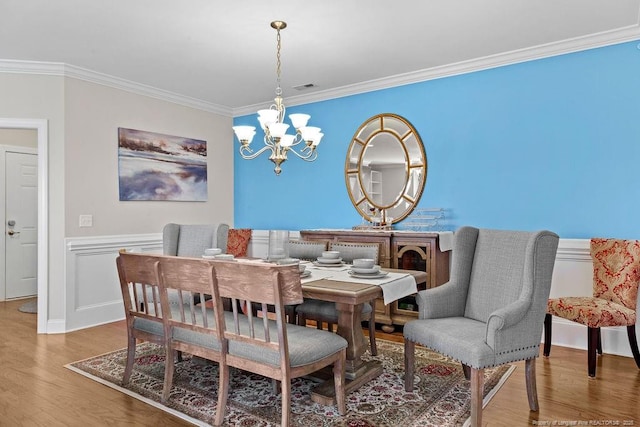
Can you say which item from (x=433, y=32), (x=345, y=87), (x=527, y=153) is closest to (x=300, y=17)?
(x=433, y=32)

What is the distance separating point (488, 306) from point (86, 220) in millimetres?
3812

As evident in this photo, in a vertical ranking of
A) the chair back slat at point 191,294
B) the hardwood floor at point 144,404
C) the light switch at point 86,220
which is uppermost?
the light switch at point 86,220

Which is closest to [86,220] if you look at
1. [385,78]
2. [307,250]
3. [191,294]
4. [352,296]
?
[307,250]

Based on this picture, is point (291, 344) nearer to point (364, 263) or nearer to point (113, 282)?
point (364, 263)

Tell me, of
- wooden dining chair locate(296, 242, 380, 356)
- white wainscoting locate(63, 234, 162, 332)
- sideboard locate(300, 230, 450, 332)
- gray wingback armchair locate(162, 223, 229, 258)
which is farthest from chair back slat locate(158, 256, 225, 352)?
white wainscoting locate(63, 234, 162, 332)

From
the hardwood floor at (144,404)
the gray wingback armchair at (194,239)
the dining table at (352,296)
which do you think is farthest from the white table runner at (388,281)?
the gray wingback armchair at (194,239)

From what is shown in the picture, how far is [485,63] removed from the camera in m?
3.97

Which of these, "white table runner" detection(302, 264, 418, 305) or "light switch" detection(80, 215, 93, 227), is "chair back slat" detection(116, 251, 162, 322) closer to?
"white table runner" detection(302, 264, 418, 305)

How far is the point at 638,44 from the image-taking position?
3340mm

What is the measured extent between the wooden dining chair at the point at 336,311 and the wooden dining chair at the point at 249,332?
2.27ft

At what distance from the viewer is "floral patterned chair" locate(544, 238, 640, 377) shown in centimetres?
290

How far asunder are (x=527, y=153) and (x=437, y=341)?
223cm

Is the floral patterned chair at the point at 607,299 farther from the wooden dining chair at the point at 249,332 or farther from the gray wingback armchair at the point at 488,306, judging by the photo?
the wooden dining chair at the point at 249,332

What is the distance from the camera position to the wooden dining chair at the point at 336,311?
10.1ft
